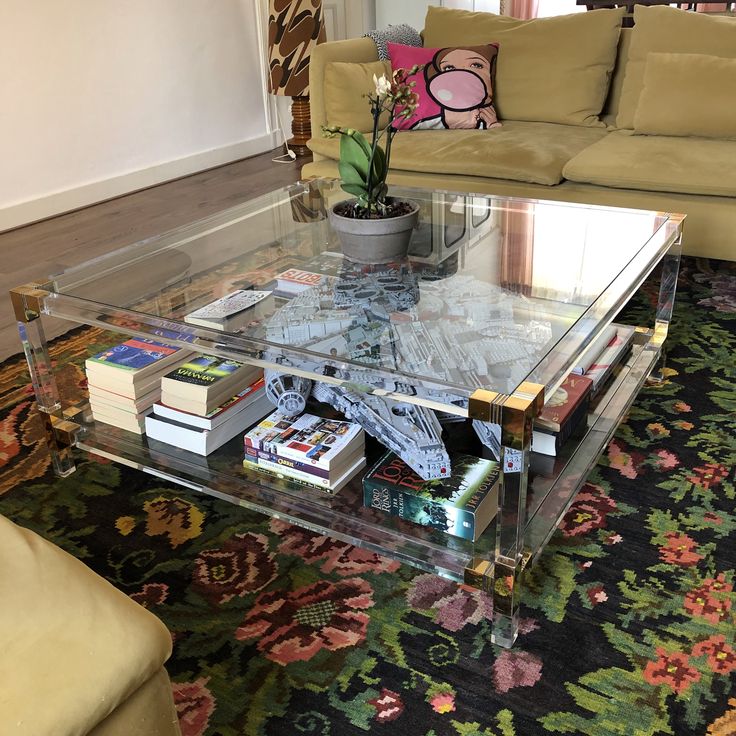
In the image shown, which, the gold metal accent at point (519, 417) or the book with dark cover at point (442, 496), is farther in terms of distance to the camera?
the book with dark cover at point (442, 496)

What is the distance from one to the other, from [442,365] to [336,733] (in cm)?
56

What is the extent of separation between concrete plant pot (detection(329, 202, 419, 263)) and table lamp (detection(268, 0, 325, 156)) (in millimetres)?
2793

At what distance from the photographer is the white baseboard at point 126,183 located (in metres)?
3.47

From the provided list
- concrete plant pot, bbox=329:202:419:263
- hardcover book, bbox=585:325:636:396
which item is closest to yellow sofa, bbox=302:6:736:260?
hardcover book, bbox=585:325:636:396

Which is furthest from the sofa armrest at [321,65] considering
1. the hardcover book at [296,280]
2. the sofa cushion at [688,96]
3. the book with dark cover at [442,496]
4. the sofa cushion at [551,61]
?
the book with dark cover at [442,496]

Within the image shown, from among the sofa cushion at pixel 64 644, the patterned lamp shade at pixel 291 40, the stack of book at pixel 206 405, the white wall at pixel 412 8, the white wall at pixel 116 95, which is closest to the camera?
the sofa cushion at pixel 64 644

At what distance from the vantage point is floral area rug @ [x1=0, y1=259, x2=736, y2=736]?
113 centimetres

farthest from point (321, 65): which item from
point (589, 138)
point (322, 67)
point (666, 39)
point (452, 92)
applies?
point (666, 39)

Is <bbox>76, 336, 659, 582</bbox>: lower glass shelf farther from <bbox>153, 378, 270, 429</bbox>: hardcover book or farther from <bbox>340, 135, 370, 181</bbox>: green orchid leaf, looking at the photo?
<bbox>340, 135, 370, 181</bbox>: green orchid leaf

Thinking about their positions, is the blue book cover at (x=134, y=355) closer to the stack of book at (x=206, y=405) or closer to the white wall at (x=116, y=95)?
the stack of book at (x=206, y=405)

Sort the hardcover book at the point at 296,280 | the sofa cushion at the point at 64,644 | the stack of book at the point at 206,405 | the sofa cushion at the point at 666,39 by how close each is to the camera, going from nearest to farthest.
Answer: the sofa cushion at the point at 64,644 → the stack of book at the point at 206,405 → the hardcover book at the point at 296,280 → the sofa cushion at the point at 666,39

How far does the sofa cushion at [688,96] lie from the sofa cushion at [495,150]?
0.70 ft

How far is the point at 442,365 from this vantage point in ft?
4.24

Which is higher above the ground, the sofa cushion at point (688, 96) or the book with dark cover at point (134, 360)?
the sofa cushion at point (688, 96)
